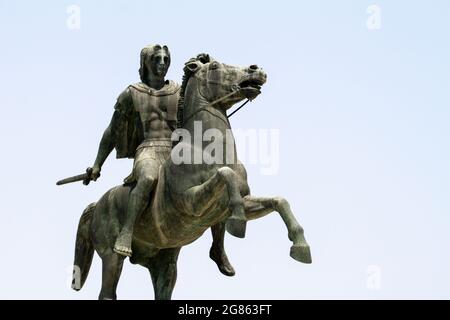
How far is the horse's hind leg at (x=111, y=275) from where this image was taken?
52.5ft

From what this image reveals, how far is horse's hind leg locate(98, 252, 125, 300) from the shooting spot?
16.0 metres

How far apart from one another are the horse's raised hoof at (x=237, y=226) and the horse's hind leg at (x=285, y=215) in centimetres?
62

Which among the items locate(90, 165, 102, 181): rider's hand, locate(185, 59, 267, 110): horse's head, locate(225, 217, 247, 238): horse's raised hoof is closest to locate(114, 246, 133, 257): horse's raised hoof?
locate(90, 165, 102, 181): rider's hand

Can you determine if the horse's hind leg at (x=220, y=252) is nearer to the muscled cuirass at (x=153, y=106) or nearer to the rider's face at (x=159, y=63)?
the muscled cuirass at (x=153, y=106)

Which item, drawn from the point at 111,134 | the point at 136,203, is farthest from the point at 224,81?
the point at 111,134

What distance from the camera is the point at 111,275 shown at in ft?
52.5

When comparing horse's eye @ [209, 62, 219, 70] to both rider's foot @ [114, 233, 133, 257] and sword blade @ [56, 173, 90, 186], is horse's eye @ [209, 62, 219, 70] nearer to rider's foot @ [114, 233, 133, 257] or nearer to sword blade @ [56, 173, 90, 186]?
rider's foot @ [114, 233, 133, 257]

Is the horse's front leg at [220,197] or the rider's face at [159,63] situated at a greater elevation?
the rider's face at [159,63]

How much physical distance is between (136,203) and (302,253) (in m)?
2.73

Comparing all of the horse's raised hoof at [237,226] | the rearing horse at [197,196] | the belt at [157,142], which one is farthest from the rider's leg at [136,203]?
the horse's raised hoof at [237,226]

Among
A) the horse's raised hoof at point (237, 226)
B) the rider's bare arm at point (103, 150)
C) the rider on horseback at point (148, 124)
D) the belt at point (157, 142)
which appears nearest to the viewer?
the horse's raised hoof at point (237, 226)

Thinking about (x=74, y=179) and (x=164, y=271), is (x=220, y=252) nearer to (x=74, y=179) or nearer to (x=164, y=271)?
(x=164, y=271)
